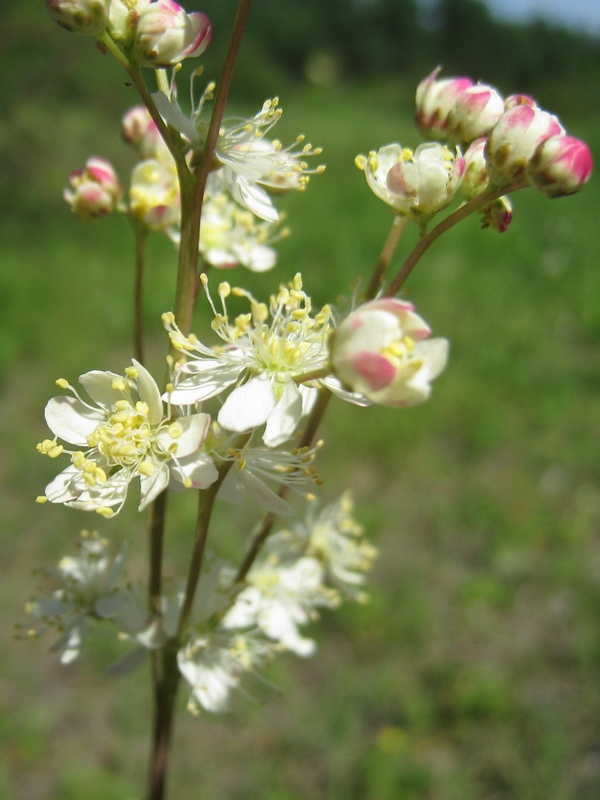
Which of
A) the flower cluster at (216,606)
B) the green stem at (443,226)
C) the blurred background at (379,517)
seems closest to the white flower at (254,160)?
the green stem at (443,226)

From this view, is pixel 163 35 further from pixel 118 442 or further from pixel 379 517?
pixel 379 517

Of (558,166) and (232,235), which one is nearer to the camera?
(558,166)

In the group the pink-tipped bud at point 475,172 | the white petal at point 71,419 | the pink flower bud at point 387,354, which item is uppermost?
the pink-tipped bud at point 475,172

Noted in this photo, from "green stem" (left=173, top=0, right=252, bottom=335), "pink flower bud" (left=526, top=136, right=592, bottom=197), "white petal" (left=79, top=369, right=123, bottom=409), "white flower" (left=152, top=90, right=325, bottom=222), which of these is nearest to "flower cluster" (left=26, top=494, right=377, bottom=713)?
"white petal" (left=79, top=369, right=123, bottom=409)

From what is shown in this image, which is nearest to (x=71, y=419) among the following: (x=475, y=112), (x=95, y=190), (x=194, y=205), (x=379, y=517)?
(x=194, y=205)

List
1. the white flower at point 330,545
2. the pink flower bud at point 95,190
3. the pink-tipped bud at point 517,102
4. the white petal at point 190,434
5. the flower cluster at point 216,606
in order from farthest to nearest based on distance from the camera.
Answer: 1. the white flower at point 330,545
2. the pink flower bud at point 95,190
3. the flower cluster at point 216,606
4. the pink-tipped bud at point 517,102
5. the white petal at point 190,434

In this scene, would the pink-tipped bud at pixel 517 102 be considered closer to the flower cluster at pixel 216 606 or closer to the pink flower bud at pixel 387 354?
the pink flower bud at pixel 387 354

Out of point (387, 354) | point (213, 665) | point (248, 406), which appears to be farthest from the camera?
point (213, 665)
